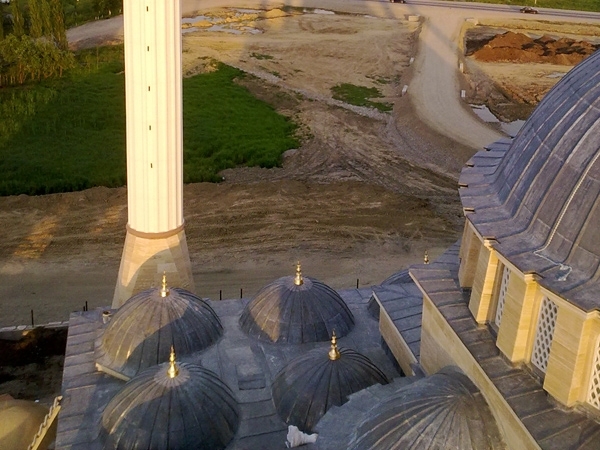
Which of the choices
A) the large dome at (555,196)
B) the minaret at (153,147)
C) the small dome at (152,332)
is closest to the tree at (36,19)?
the minaret at (153,147)

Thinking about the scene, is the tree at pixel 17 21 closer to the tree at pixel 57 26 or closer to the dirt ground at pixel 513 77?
the tree at pixel 57 26

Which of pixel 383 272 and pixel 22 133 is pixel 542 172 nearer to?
pixel 383 272

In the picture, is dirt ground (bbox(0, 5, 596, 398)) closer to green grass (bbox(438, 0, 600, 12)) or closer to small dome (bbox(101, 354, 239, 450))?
small dome (bbox(101, 354, 239, 450))

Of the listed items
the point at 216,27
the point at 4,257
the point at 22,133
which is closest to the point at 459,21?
the point at 216,27

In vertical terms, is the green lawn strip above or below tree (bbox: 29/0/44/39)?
below

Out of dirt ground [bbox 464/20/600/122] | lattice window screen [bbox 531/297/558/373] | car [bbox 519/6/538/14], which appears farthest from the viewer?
car [bbox 519/6/538/14]

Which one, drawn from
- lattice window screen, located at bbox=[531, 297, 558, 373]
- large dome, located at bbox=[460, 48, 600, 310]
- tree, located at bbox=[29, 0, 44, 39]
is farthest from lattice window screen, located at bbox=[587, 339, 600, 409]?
tree, located at bbox=[29, 0, 44, 39]

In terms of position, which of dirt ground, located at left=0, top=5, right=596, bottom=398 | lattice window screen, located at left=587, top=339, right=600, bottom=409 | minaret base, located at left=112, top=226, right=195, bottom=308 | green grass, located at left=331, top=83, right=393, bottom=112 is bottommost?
dirt ground, located at left=0, top=5, right=596, bottom=398
